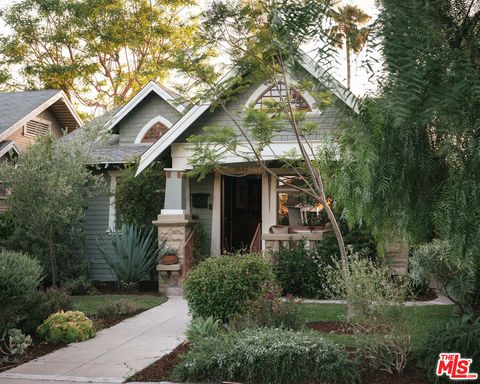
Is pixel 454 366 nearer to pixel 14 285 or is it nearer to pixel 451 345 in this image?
pixel 451 345

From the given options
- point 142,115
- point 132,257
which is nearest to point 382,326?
point 132,257

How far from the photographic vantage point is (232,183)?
16.9 m

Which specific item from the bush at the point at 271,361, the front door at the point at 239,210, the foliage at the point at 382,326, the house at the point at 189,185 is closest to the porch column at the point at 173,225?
the house at the point at 189,185

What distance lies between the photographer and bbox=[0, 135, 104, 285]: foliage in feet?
42.7

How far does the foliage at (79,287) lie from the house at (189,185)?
1.70 meters

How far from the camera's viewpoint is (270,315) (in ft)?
25.0

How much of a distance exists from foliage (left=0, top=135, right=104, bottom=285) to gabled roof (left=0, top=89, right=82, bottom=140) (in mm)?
4511

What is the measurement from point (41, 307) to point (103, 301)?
3.25 metres

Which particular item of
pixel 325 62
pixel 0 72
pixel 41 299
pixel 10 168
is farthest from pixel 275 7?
pixel 0 72

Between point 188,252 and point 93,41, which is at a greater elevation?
point 93,41

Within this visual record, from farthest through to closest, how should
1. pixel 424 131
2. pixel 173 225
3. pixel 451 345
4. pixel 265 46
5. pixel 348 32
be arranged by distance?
pixel 173 225, pixel 451 345, pixel 265 46, pixel 424 131, pixel 348 32

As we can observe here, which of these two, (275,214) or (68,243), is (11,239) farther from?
(275,214)

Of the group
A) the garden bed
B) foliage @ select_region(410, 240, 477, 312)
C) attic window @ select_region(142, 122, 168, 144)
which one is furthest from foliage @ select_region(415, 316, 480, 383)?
attic window @ select_region(142, 122, 168, 144)

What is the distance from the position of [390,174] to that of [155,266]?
38.7 ft
